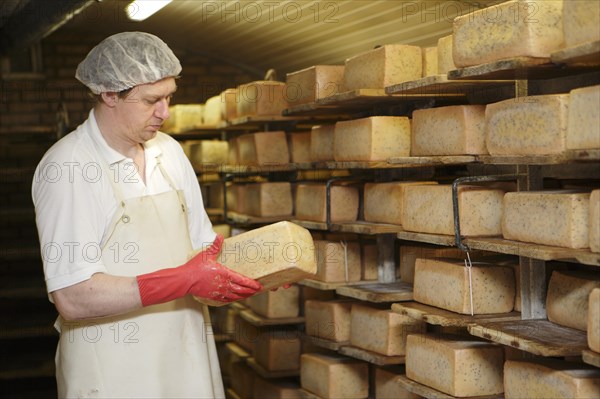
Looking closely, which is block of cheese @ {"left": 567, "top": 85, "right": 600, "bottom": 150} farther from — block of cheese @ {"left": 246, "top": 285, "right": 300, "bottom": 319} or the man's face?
block of cheese @ {"left": 246, "top": 285, "right": 300, "bottom": 319}

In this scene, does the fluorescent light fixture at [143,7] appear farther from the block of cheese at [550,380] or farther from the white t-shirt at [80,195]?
the block of cheese at [550,380]

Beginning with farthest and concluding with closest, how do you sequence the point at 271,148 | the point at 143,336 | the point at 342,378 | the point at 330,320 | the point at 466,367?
the point at 271,148, the point at 330,320, the point at 342,378, the point at 466,367, the point at 143,336

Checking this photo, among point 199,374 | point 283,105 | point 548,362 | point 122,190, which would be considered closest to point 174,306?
point 199,374

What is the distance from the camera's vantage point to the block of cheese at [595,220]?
2496mm

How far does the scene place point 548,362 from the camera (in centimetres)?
289

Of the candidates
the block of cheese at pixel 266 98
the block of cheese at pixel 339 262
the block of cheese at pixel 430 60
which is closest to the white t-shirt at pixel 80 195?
the block of cheese at pixel 430 60

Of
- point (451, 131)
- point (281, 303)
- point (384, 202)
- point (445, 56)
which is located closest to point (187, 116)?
point (281, 303)

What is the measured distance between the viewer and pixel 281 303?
5156 mm

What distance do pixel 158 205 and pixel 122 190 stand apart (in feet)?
0.45

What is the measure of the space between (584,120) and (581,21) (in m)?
0.30

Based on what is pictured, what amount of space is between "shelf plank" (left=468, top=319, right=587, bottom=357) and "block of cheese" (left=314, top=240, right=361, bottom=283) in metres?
1.44

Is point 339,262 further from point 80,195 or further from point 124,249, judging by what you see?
point 80,195

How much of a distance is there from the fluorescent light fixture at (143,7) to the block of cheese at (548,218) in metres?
2.58

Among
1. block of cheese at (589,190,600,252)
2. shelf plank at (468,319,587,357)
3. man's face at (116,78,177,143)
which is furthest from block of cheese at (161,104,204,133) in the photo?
block of cheese at (589,190,600,252)
